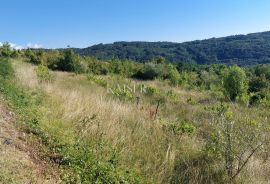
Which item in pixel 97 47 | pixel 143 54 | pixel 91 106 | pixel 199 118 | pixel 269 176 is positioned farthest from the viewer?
pixel 97 47

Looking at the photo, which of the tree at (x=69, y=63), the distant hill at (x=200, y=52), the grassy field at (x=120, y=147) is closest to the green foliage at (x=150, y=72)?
the tree at (x=69, y=63)

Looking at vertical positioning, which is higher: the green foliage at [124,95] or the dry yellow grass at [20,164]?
the dry yellow grass at [20,164]

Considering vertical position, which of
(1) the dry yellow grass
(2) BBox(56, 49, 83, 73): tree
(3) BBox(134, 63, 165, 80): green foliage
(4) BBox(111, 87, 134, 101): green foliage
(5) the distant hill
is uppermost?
(1) the dry yellow grass

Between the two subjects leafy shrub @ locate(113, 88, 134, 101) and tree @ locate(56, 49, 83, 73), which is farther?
tree @ locate(56, 49, 83, 73)

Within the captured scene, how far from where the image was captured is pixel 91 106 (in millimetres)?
9891

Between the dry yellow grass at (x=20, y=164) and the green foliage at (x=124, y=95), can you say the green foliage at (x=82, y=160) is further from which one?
the green foliage at (x=124, y=95)

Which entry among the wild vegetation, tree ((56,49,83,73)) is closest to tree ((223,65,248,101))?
tree ((56,49,83,73))

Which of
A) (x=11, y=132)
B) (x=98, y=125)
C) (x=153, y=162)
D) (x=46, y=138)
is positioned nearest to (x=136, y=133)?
(x=98, y=125)

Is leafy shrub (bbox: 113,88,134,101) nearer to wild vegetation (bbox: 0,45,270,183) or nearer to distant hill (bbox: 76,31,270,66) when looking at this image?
wild vegetation (bbox: 0,45,270,183)

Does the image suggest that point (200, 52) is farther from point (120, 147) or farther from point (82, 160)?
point (82, 160)

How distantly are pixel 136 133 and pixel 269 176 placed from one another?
8.75ft

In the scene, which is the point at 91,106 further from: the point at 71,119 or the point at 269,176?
the point at 269,176

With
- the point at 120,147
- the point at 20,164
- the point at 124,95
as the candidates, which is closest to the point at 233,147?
the point at 120,147

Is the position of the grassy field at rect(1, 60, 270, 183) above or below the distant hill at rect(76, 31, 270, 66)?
above
